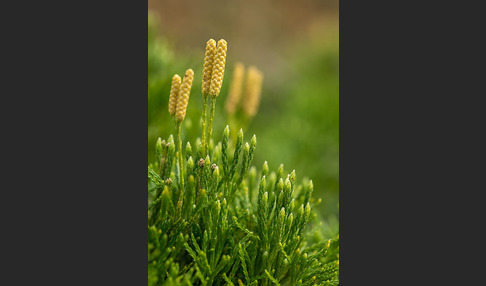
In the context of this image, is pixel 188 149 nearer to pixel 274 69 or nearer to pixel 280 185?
pixel 280 185

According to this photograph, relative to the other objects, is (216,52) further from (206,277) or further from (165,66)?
(165,66)

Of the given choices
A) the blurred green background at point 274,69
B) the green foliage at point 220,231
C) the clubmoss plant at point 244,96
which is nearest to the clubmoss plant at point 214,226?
the green foliage at point 220,231

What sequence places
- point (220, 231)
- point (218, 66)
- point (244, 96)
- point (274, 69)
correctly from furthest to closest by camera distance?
point (274, 69), point (244, 96), point (220, 231), point (218, 66)

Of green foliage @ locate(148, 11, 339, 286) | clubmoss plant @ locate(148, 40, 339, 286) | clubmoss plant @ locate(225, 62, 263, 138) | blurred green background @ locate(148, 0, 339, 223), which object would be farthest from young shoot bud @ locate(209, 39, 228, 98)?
clubmoss plant @ locate(225, 62, 263, 138)

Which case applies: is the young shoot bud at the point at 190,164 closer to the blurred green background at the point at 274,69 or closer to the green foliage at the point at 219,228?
the green foliage at the point at 219,228

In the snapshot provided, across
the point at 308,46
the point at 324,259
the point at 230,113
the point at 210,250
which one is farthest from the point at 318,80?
the point at 210,250

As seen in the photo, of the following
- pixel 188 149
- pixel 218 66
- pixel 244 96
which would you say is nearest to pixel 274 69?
pixel 244 96
